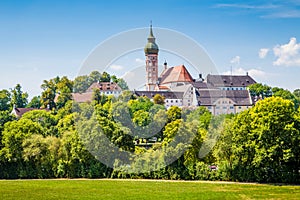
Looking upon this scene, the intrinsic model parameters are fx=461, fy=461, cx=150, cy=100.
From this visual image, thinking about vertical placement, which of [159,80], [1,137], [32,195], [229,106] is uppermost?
[159,80]

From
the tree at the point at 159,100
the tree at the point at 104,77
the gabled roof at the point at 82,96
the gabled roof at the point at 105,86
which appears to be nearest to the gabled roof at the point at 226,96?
the tree at the point at 159,100

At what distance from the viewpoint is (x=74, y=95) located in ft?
294

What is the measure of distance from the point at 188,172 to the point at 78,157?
364 inches

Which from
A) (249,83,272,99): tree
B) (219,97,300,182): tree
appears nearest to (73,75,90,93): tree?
(249,83,272,99): tree

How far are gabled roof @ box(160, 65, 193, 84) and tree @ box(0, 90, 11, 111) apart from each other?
38627 millimetres

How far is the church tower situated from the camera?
95062mm

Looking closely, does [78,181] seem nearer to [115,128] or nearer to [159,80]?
[115,128]

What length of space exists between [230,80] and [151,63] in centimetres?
2041

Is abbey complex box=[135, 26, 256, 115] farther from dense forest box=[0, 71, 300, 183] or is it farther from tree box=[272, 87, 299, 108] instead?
dense forest box=[0, 71, 300, 183]

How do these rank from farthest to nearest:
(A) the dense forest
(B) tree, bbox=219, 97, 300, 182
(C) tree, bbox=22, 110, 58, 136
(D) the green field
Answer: (C) tree, bbox=22, 110, 58, 136, (A) the dense forest, (B) tree, bbox=219, 97, 300, 182, (D) the green field

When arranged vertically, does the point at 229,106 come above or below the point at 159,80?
below

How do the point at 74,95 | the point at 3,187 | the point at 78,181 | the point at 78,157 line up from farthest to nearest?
1. the point at 74,95
2. the point at 78,157
3. the point at 78,181
4. the point at 3,187

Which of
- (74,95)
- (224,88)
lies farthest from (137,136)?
(224,88)

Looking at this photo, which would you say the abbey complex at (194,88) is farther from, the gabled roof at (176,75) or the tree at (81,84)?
the tree at (81,84)
